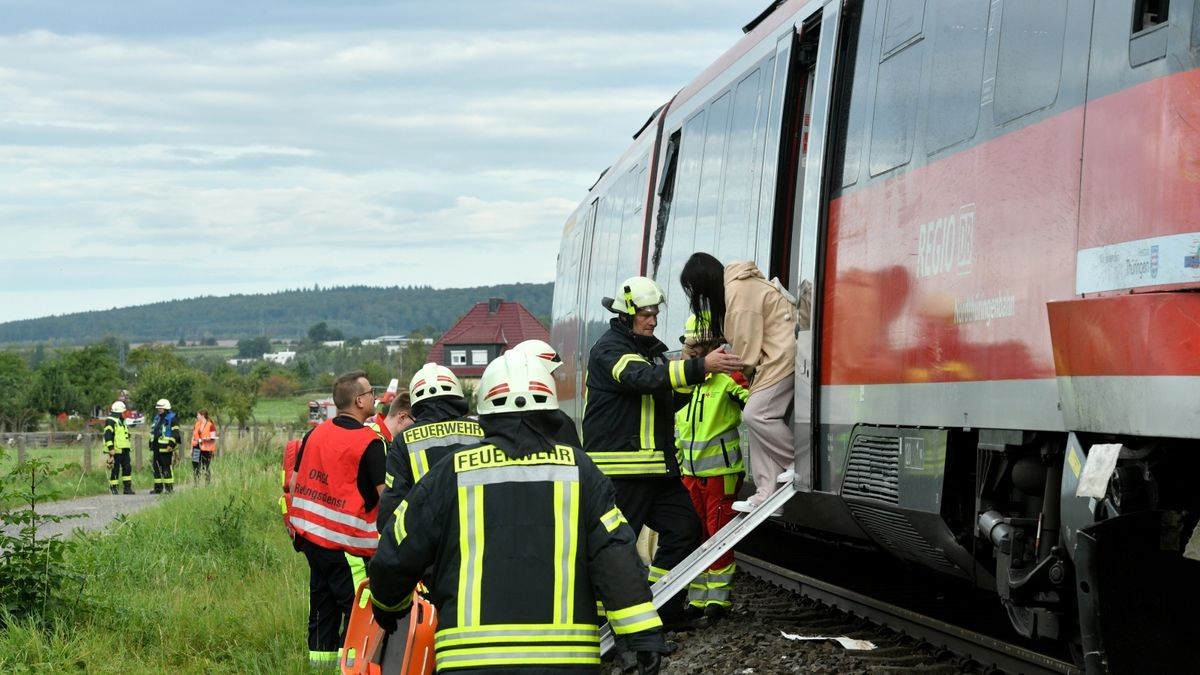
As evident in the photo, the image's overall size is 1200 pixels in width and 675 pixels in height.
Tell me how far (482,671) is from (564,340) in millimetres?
16156

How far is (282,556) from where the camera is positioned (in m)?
13.3

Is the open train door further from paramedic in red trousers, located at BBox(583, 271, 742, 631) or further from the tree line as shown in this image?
the tree line

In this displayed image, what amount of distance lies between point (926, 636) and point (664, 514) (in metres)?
1.55

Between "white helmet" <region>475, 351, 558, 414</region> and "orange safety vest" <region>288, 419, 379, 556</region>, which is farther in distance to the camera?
"orange safety vest" <region>288, 419, 379, 556</region>

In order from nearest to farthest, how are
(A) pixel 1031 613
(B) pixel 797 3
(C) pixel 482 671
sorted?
(C) pixel 482 671
(A) pixel 1031 613
(B) pixel 797 3

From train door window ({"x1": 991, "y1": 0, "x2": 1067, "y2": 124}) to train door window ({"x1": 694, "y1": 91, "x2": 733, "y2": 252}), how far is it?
409 centimetres

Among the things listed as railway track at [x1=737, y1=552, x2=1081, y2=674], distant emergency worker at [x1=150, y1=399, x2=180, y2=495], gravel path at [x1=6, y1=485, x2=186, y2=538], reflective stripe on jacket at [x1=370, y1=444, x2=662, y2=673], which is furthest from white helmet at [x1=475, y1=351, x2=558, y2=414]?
distant emergency worker at [x1=150, y1=399, x2=180, y2=495]

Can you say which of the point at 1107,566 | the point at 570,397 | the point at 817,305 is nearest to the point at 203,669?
the point at 817,305

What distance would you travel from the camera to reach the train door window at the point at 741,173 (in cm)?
904

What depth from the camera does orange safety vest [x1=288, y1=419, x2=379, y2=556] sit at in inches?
322

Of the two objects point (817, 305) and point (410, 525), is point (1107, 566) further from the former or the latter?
point (817, 305)

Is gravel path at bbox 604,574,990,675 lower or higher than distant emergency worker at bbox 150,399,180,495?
higher

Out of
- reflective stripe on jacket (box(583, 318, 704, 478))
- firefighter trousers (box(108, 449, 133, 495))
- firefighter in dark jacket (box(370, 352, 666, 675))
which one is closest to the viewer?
firefighter in dark jacket (box(370, 352, 666, 675))

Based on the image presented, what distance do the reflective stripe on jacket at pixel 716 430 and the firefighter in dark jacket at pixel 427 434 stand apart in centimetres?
213
